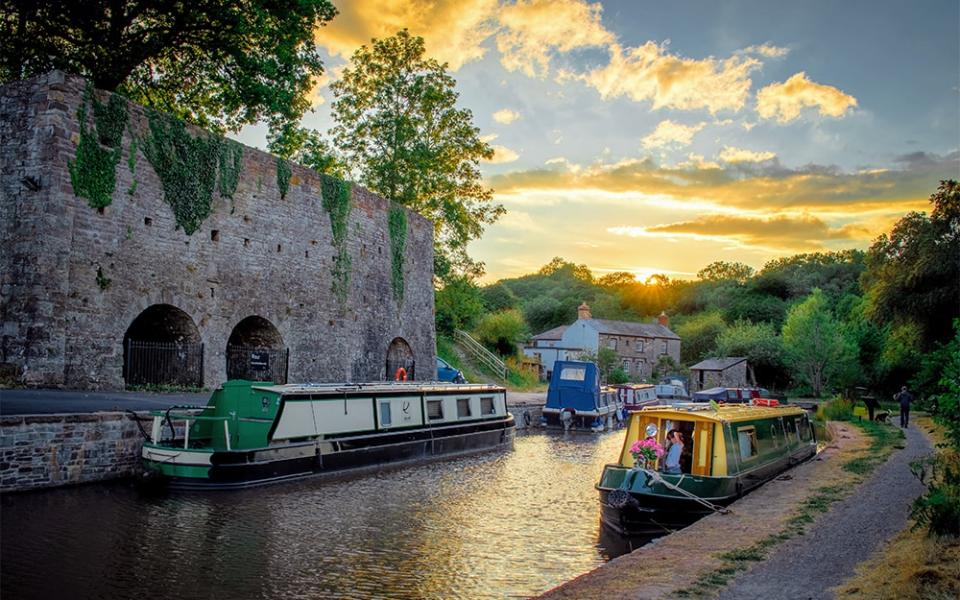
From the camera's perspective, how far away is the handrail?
3431 cm

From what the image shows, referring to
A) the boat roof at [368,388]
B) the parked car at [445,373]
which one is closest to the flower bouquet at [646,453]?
the boat roof at [368,388]

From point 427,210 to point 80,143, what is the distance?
53.9 ft

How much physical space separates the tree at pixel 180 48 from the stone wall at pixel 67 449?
12294 mm

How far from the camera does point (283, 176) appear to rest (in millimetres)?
19984

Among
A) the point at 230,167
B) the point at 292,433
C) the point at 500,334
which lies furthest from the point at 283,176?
the point at 500,334

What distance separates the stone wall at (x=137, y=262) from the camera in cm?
1438

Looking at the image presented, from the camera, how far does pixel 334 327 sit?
2155cm

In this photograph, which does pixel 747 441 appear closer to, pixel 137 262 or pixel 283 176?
pixel 137 262

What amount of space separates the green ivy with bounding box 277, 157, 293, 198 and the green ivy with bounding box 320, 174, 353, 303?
136 cm

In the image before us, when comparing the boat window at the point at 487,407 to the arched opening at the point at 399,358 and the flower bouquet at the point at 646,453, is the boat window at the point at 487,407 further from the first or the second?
the flower bouquet at the point at 646,453

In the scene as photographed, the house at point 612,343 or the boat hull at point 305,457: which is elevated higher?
the house at point 612,343

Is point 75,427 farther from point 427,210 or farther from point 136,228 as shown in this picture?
point 427,210

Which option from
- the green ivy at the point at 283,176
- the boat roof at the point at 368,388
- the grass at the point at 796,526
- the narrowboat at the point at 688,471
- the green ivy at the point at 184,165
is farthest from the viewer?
the green ivy at the point at 283,176

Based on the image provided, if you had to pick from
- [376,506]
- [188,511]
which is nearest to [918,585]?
[376,506]
